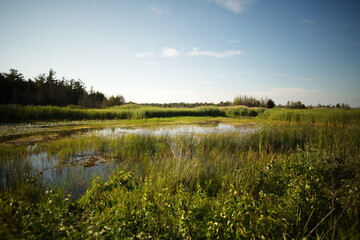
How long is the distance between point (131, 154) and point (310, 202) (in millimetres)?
5743

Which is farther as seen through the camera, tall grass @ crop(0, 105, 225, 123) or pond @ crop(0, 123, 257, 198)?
tall grass @ crop(0, 105, 225, 123)

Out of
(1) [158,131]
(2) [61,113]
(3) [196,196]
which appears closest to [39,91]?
(2) [61,113]

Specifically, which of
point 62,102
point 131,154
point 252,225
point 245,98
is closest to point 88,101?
point 62,102

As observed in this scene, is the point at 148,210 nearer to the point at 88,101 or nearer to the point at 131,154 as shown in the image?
the point at 131,154

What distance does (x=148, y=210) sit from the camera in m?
2.45

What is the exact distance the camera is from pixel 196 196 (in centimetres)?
340

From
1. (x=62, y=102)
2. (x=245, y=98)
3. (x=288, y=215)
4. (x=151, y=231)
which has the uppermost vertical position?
(x=245, y=98)

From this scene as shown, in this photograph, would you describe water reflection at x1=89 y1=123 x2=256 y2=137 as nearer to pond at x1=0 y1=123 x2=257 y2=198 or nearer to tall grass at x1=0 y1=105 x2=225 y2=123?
pond at x1=0 y1=123 x2=257 y2=198

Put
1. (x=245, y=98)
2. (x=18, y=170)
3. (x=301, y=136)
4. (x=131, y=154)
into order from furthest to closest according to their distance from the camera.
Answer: (x=245, y=98), (x=301, y=136), (x=131, y=154), (x=18, y=170)

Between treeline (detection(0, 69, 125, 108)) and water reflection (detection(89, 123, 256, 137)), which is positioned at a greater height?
treeline (detection(0, 69, 125, 108))

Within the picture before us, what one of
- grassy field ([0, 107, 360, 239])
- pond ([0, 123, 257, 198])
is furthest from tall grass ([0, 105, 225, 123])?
pond ([0, 123, 257, 198])

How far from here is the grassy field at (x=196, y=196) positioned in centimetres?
207

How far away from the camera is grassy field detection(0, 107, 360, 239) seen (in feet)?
6.79

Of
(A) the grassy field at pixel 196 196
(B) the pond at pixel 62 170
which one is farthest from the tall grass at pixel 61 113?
(B) the pond at pixel 62 170
